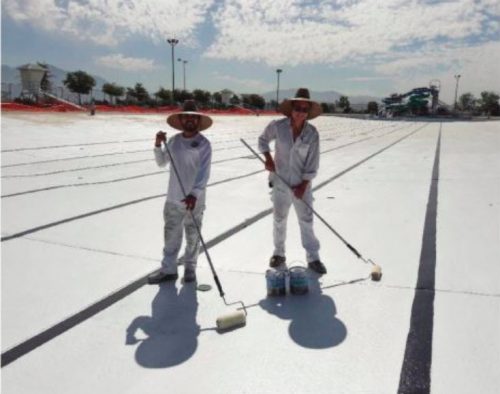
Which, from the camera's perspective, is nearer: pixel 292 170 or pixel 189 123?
pixel 189 123

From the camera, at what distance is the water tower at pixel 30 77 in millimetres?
41344

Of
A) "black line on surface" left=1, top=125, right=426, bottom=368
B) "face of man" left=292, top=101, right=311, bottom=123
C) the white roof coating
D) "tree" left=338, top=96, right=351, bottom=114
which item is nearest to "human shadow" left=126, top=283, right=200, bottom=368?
the white roof coating

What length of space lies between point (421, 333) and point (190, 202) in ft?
6.07

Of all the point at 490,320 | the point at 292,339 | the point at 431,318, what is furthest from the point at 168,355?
the point at 490,320

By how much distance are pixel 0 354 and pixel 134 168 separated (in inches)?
282

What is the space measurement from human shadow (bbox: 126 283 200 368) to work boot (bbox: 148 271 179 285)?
144 mm

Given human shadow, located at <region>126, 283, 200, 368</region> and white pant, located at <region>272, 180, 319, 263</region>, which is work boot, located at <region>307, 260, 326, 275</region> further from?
human shadow, located at <region>126, 283, 200, 368</region>

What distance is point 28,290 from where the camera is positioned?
11.0 feet

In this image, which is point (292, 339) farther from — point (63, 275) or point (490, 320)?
point (63, 275)

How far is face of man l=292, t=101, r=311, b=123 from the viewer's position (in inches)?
146

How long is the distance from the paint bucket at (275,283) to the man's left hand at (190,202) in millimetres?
778

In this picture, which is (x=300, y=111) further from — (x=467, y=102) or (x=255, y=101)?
(x=467, y=102)

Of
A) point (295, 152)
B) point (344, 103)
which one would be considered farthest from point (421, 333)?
point (344, 103)

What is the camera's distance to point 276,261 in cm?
393
